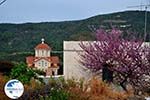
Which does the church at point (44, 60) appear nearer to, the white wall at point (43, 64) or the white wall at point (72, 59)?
the white wall at point (43, 64)

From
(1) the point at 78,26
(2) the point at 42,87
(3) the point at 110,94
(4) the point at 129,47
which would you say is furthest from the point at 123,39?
(1) the point at 78,26

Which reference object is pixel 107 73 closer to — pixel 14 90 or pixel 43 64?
pixel 14 90

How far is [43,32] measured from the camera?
5881 cm

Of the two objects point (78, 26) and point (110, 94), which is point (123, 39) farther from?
point (78, 26)

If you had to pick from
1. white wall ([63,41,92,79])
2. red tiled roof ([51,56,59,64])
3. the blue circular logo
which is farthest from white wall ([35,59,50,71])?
the blue circular logo

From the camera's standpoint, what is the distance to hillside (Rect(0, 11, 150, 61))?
5203 centimetres

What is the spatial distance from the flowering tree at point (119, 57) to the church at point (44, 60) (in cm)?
1591

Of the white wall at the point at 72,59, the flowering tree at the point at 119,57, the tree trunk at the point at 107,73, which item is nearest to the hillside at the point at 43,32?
the white wall at the point at 72,59

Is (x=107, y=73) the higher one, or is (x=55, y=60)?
(x=107, y=73)

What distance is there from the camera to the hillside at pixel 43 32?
5203 cm

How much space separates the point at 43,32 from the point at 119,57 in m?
31.5

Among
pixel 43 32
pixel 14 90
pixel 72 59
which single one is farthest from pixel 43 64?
pixel 14 90

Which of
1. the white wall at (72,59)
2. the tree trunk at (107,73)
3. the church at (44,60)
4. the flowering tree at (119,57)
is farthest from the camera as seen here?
the church at (44,60)

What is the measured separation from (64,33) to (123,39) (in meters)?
25.2
